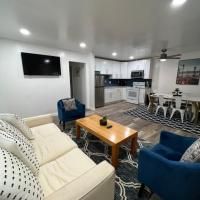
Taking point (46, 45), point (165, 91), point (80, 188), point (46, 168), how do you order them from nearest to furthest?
point (80, 188) → point (46, 168) → point (46, 45) → point (165, 91)

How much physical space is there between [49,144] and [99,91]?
401 cm

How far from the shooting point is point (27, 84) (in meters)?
3.60

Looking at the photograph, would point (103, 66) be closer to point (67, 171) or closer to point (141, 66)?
point (141, 66)

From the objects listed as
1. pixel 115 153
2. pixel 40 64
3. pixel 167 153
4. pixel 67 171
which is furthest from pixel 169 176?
pixel 40 64

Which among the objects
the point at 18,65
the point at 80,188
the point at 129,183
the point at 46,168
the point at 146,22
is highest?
the point at 146,22

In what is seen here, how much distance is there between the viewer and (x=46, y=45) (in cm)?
371

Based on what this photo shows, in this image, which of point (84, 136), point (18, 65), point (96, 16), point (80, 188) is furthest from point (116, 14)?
point (18, 65)

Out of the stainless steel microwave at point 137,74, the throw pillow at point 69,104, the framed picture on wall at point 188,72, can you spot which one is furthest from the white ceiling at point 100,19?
the stainless steel microwave at point 137,74

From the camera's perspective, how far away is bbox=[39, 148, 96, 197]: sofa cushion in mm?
1053

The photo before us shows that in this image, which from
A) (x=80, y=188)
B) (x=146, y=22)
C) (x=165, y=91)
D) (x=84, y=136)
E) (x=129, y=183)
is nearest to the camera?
(x=80, y=188)

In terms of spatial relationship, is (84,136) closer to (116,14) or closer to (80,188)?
(80,188)

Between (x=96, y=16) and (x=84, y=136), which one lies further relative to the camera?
(x=84, y=136)

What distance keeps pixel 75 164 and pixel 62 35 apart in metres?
2.82

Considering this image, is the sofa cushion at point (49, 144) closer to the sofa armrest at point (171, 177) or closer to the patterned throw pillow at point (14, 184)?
the patterned throw pillow at point (14, 184)
